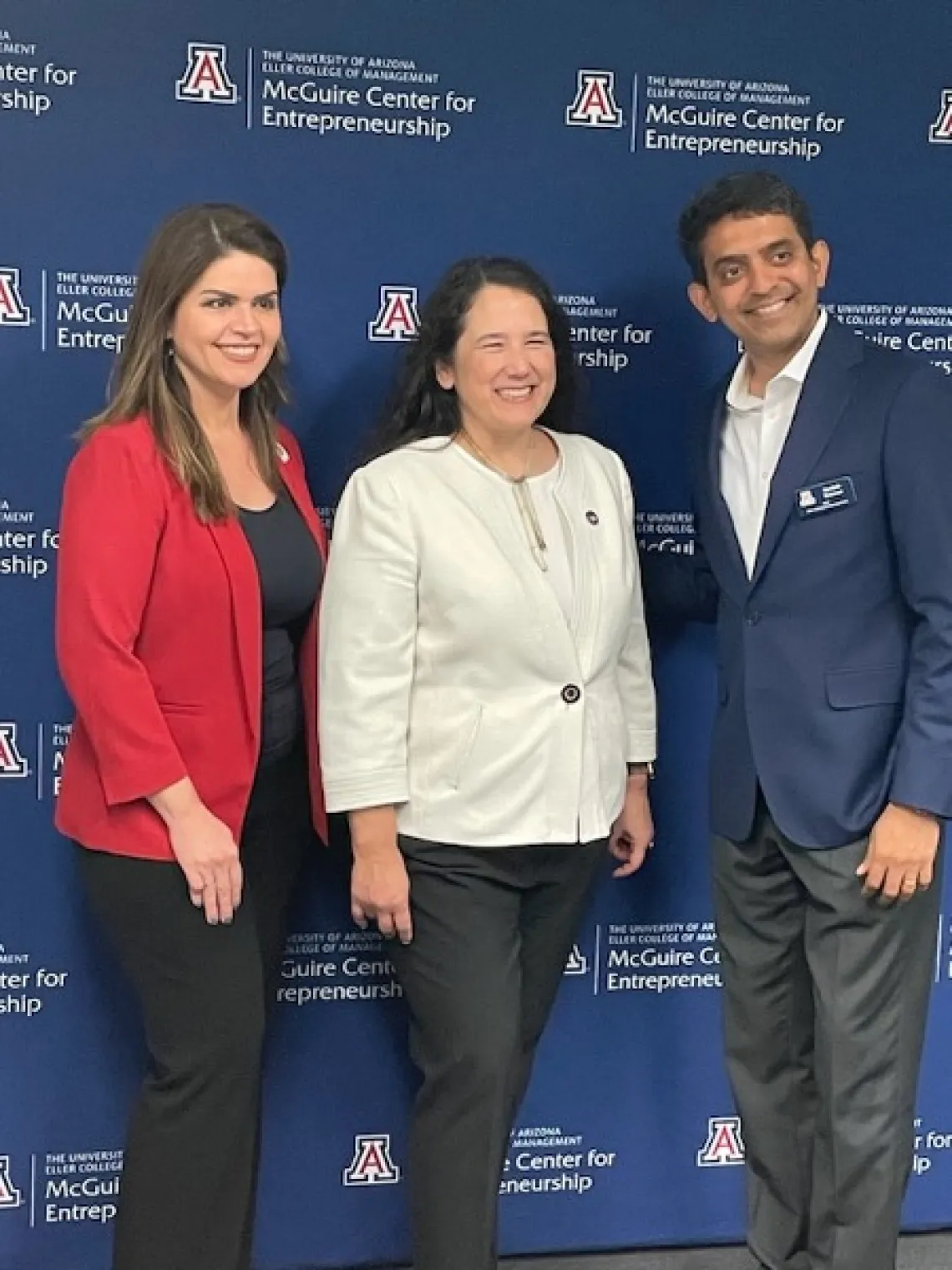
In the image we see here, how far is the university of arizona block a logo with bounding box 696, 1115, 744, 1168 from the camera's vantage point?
104 inches

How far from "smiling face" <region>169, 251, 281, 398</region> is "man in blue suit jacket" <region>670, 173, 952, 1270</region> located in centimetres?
67

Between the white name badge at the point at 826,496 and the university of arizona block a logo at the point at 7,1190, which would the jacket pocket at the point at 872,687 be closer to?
the white name badge at the point at 826,496

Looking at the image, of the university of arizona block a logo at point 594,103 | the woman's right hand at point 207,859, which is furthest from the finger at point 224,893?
the university of arizona block a logo at point 594,103

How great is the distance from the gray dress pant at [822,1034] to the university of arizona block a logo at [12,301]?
140 cm

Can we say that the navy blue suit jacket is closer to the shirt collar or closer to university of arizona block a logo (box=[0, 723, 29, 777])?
the shirt collar

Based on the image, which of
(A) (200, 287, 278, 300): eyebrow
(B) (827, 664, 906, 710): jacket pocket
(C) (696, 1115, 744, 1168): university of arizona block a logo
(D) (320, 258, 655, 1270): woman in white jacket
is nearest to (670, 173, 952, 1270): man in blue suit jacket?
(B) (827, 664, 906, 710): jacket pocket

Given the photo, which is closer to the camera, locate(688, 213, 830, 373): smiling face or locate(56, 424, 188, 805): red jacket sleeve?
locate(56, 424, 188, 805): red jacket sleeve

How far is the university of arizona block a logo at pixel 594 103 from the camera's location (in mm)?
2367

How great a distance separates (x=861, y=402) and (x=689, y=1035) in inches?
50.4

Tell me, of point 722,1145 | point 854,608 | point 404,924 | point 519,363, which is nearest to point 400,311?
point 519,363

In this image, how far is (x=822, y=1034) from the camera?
204cm

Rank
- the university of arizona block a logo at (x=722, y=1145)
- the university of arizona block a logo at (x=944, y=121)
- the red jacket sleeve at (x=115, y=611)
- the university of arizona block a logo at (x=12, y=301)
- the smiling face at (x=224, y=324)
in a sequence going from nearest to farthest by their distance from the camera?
the red jacket sleeve at (x=115, y=611) → the smiling face at (x=224, y=324) → the university of arizona block a logo at (x=12, y=301) → the university of arizona block a logo at (x=944, y=121) → the university of arizona block a logo at (x=722, y=1145)

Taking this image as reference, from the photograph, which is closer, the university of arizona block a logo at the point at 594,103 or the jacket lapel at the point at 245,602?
the jacket lapel at the point at 245,602

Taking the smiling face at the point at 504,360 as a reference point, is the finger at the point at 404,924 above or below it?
below
